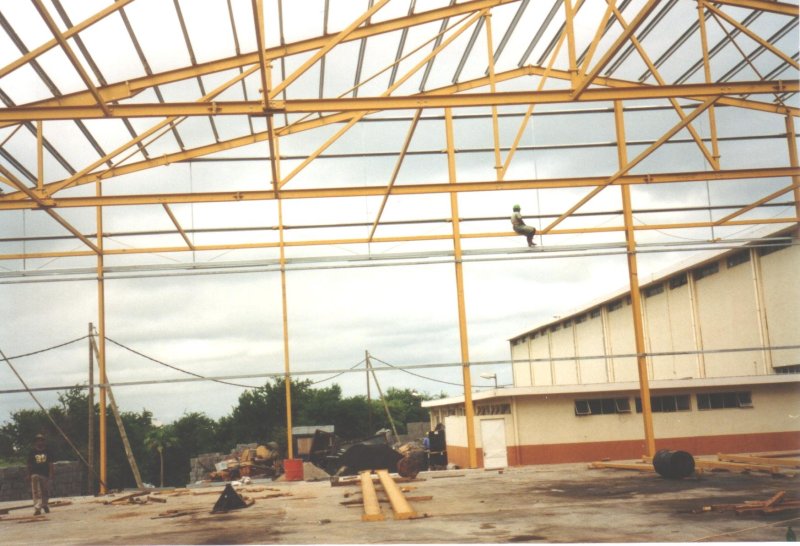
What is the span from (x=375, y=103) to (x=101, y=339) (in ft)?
44.8

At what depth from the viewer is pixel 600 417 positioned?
1183 inches

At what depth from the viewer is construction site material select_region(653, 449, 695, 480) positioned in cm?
1547

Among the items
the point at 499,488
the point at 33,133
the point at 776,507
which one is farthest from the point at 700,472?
the point at 33,133

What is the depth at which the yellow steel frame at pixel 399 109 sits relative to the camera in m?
12.4

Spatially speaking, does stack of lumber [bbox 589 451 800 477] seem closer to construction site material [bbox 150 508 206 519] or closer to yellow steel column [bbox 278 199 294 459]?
yellow steel column [bbox 278 199 294 459]

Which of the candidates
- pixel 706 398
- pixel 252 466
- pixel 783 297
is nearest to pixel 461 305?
pixel 252 466

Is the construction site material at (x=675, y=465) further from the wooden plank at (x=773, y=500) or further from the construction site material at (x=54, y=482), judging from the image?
the construction site material at (x=54, y=482)

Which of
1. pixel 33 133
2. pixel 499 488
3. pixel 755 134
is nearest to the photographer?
pixel 499 488

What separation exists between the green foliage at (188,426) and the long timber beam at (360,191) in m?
38.4

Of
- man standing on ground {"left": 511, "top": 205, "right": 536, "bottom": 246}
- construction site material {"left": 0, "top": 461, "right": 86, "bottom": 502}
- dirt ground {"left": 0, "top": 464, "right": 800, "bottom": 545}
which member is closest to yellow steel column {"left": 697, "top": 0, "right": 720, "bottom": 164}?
man standing on ground {"left": 511, "top": 205, "right": 536, "bottom": 246}

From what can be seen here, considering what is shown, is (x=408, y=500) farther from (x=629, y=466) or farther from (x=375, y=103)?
(x=375, y=103)

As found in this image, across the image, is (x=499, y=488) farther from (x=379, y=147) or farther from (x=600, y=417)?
(x=600, y=417)

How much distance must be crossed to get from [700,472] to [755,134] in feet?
44.4

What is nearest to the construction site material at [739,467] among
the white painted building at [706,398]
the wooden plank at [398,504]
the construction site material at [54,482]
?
the wooden plank at [398,504]
